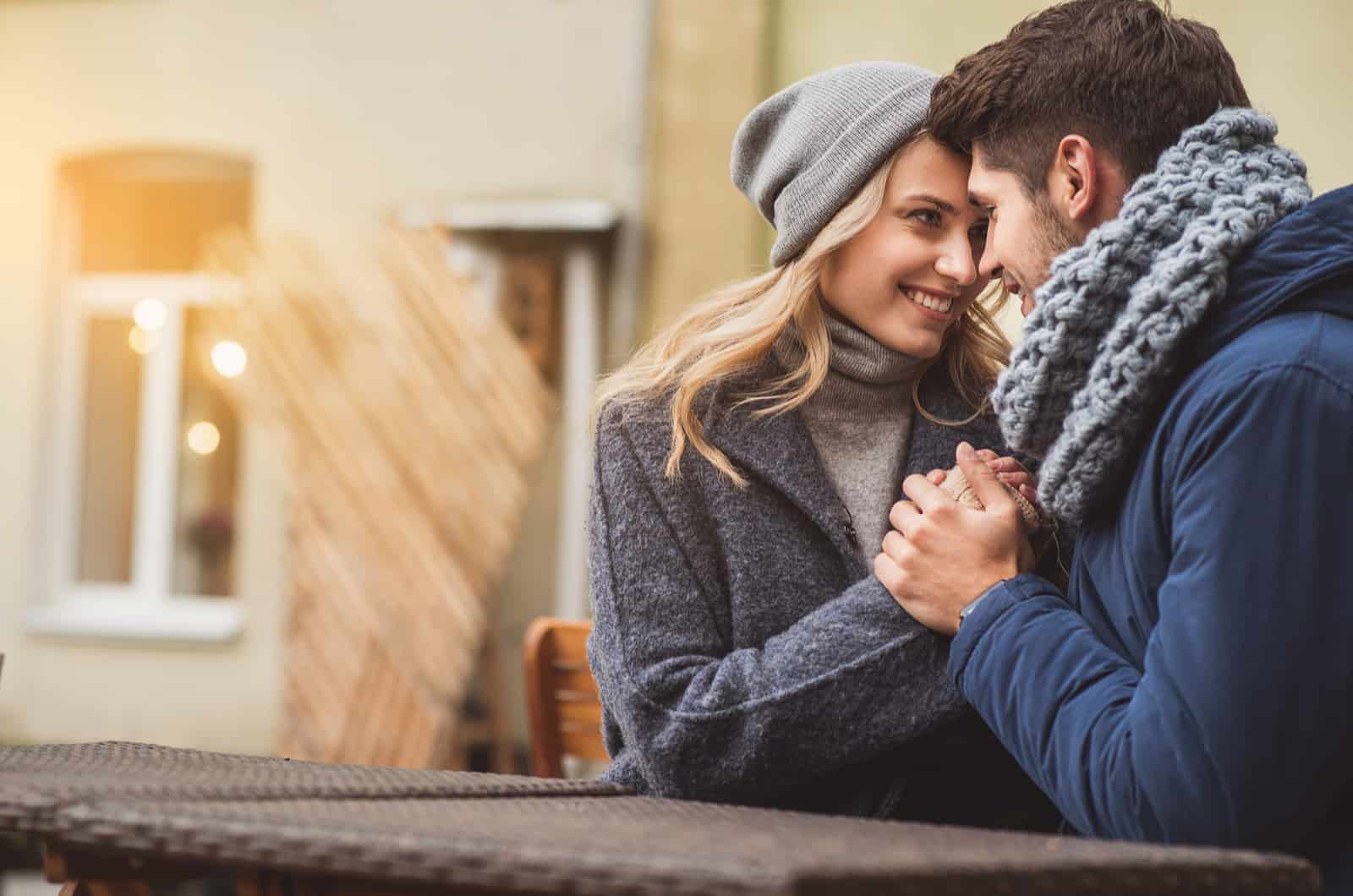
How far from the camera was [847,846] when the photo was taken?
109 cm

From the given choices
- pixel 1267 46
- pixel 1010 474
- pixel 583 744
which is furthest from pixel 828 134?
pixel 1267 46

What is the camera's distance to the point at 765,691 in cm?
183

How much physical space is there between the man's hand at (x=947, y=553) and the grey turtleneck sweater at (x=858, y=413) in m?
0.31

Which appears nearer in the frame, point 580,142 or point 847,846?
point 847,846

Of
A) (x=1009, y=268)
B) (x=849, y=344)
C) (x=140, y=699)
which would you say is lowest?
(x=140, y=699)

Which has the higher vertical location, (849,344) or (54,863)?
(849,344)

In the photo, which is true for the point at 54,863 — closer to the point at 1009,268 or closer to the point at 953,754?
the point at 953,754

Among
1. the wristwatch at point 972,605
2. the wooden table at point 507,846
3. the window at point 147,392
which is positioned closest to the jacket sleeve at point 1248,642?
the wooden table at point 507,846

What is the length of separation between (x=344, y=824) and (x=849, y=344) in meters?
1.28

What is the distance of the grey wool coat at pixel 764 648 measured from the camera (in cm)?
182

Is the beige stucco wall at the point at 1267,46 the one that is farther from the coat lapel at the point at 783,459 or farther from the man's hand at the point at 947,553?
the man's hand at the point at 947,553

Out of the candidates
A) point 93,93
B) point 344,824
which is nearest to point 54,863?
point 344,824

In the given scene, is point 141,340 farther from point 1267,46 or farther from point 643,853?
point 643,853

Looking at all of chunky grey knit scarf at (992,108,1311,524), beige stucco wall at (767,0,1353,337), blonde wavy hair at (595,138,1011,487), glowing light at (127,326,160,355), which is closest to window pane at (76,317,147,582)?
glowing light at (127,326,160,355)
